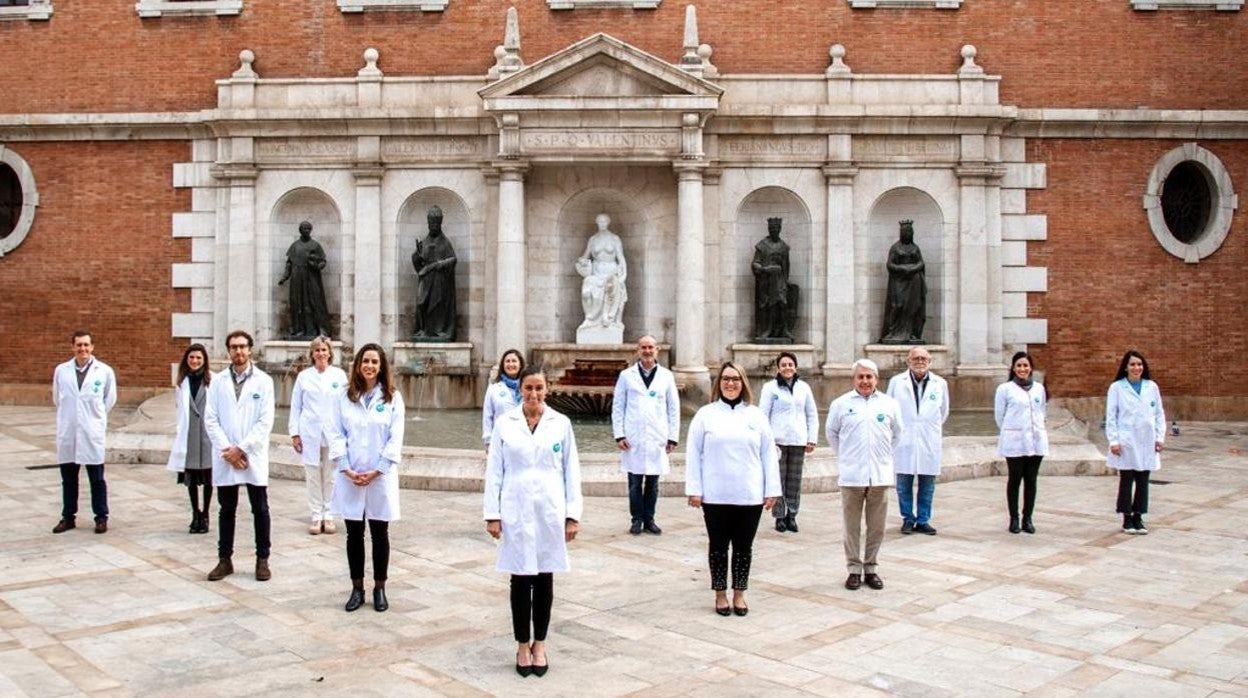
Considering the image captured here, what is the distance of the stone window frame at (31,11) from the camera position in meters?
21.0

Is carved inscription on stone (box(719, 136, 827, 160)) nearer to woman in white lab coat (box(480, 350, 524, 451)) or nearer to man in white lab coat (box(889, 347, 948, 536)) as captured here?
man in white lab coat (box(889, 347, 948, 536))

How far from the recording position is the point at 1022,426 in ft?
35.6

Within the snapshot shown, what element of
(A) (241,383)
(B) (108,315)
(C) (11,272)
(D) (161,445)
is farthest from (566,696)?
(C) (11,272)

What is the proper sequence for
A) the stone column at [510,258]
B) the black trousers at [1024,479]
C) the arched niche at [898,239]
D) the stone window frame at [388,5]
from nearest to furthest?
the black trousers at [1024,479] → the stone column at [510,258] → the arched niche at [898,239] → the stone window frame at [388,5]

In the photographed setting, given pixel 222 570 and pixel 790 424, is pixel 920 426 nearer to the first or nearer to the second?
pixel 790 424


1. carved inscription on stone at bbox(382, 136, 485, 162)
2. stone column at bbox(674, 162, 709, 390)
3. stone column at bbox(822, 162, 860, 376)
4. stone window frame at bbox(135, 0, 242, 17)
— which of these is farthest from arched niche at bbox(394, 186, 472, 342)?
stone column at bbox(822, 162, 860, 376)

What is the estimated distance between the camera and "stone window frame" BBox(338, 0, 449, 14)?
20.4 meters

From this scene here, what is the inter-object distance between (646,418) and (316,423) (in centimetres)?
310

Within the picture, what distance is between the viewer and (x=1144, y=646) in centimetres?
700

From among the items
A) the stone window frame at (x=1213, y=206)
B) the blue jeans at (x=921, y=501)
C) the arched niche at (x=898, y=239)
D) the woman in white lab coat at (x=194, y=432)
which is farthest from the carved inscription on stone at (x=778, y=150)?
the woman in white lab coat at (x=194, y=432)

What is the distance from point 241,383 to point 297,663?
2.97 meters

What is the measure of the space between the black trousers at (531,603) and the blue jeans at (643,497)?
153 inches

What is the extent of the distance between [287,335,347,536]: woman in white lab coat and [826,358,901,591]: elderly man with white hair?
14.8ft

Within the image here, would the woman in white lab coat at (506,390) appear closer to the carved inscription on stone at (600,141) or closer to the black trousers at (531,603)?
the black trousers at (531,603)
